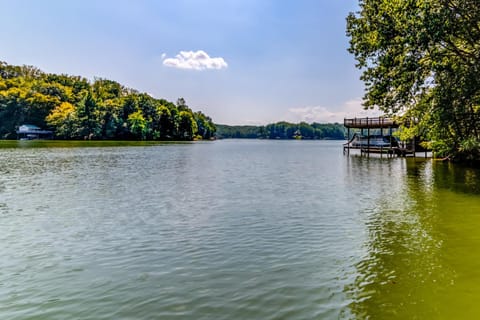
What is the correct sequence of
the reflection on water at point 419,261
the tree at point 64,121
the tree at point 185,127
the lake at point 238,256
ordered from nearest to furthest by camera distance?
the reflection on water at point 419,261 → the lake at point 238,256 → the tree at point 64,121 → the tree at point 185,127

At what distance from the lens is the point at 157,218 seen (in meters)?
11.9

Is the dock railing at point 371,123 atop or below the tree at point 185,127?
below

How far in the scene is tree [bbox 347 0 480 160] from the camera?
16.9 meters

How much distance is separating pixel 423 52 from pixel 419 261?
15516mm

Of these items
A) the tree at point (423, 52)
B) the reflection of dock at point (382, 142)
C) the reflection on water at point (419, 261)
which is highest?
the tree at point (423, 52)

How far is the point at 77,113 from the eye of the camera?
101062mm

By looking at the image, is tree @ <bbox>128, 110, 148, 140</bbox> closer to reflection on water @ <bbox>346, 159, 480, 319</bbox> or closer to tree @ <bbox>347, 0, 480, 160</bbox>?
tree @ <bbox>347, 0, 480, 160</bbox>

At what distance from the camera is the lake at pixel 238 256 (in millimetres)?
5672

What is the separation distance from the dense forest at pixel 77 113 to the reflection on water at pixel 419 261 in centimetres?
10206

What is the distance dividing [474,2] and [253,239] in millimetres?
17048

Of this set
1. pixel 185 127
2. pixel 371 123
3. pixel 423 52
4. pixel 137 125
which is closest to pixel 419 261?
pixel 423 52

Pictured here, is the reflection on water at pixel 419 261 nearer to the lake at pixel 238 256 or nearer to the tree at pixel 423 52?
the lake at pixel 238 256

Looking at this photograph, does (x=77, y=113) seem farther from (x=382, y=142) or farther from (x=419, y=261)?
(x=419, y=261)

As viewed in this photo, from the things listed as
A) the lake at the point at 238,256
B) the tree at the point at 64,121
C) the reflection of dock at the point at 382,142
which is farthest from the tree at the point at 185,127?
the lake at the point at 238,256
